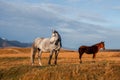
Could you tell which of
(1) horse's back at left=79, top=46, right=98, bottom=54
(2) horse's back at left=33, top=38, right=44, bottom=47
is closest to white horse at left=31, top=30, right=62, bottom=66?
(2) horse's back at left=33, top=38, right=44, bottom=47

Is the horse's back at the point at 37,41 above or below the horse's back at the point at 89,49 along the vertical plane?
above

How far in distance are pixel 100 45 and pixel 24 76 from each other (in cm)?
1679

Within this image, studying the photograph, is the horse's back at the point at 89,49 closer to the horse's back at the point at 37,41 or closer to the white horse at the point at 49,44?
the white horse at the point at 49,44

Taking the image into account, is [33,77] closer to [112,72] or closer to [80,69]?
[80,69]

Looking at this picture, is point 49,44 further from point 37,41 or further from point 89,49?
point 89,49

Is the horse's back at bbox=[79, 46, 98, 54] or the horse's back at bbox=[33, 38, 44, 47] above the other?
the horse's back at bbox=[33, 38, 44, 47]

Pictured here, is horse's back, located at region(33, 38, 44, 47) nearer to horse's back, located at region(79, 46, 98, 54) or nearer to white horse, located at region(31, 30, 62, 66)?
white horse, located at region(31, 30, 62, 66)

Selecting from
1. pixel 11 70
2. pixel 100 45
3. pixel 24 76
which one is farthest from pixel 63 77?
pixel 100 45

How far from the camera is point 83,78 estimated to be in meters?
20.0

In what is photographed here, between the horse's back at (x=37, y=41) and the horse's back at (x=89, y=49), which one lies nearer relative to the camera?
the horse's back at (x=37, y=41)

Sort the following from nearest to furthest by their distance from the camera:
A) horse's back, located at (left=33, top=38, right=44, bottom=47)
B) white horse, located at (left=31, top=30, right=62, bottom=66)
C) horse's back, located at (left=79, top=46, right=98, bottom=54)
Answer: white horse, located at (left=31, top=30, right=62, bottom=66), horse's back, located at (left=33, top=38, right=44, bottom=47), horse's back, located at (left=79, top=46, right=98, bottom=54)

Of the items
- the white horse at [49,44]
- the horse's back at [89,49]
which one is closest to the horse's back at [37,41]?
the white horse at [49,44]

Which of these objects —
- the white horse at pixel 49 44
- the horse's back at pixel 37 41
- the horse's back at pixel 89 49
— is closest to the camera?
the white horse at pixel 49 44

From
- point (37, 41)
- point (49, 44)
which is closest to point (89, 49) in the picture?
point (37, 41)
